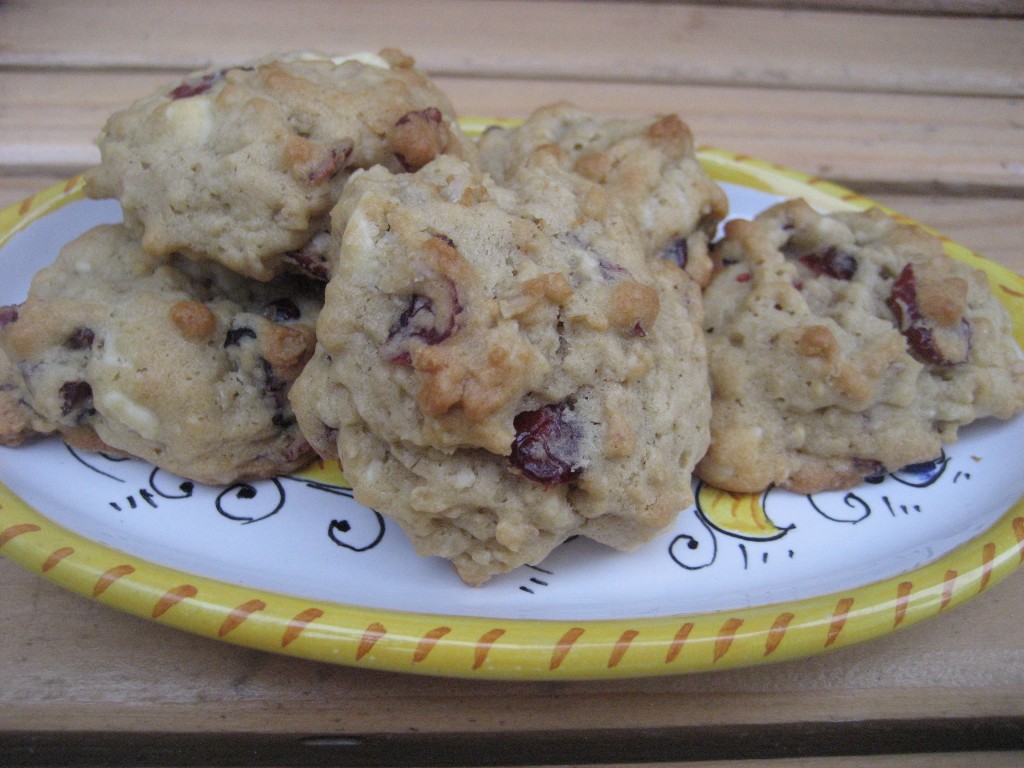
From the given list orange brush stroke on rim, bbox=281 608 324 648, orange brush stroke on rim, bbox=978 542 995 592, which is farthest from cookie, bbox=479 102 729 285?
orange brush stroke on rim, bbox=281 608 324 648

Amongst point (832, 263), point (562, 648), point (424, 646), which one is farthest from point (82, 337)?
point (832, 263)

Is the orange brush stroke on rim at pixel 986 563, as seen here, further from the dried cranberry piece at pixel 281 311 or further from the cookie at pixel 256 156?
the dried cranberry piece at pixel 281 311

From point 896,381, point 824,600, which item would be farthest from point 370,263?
point 896,381

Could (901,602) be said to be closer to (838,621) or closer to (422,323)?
(838,621)

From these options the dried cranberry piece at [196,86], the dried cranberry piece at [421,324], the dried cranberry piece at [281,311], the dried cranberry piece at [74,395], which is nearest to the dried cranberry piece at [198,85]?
the dried cranberry piece at [196,86]

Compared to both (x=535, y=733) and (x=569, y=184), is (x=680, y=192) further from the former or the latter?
(x=535, y=733)
